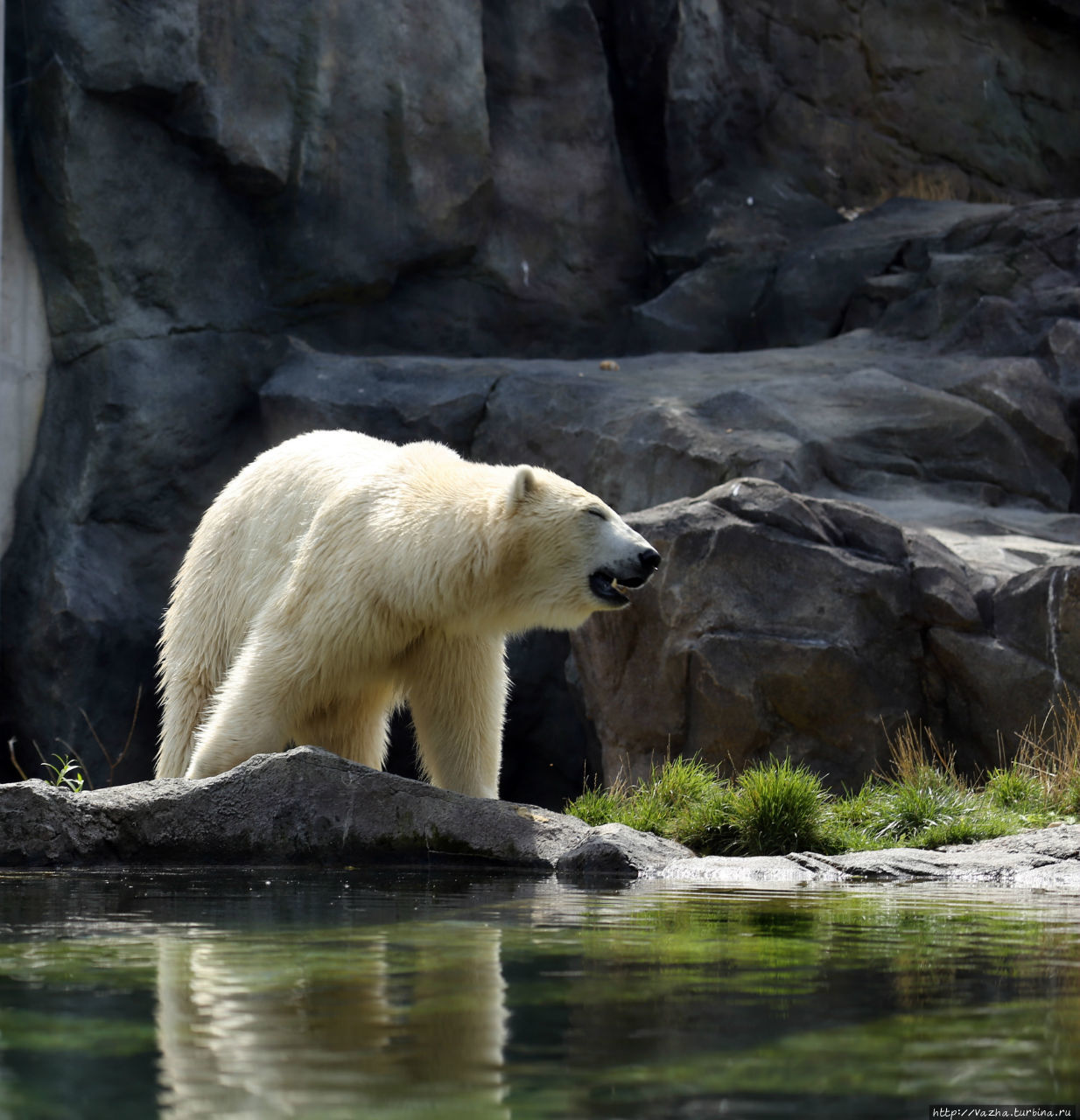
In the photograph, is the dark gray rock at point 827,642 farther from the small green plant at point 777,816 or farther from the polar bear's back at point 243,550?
the polar bear's back at point 243,550

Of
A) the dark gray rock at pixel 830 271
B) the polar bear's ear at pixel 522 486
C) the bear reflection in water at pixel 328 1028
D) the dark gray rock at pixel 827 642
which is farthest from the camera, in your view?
the dark gray rock at pixel 830 271

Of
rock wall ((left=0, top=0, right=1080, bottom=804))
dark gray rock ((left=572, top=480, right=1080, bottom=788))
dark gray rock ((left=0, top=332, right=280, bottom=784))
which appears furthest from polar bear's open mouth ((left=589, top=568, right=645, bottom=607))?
dark gray rock ((left=0, top=332, right=280, bottom=784))

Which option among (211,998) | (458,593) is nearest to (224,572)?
(458,593)

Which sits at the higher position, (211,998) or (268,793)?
(268,793)

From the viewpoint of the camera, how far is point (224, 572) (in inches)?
266

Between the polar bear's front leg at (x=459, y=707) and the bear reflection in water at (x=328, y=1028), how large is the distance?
289 cm

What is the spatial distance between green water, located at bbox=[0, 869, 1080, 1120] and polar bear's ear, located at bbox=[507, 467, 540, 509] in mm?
2001

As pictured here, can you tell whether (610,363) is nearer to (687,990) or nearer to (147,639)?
(147,639)

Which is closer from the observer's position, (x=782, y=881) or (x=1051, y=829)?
(x=782, y=881)

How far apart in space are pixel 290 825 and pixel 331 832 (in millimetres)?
147

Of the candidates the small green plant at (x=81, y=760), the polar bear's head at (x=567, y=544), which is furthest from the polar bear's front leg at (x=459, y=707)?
the small green plant at (x=81, y=760)

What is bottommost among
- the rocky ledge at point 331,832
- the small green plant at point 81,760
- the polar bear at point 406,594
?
the rocky ledge at point 331,832

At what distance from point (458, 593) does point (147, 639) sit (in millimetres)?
6928

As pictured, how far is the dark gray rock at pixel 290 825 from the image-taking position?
16.5 feet
